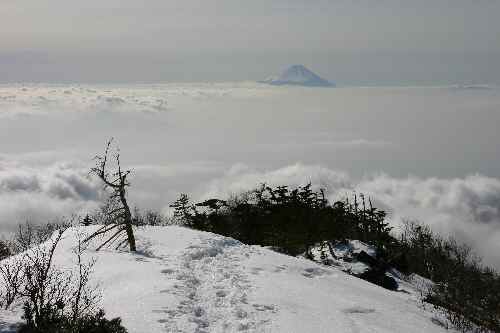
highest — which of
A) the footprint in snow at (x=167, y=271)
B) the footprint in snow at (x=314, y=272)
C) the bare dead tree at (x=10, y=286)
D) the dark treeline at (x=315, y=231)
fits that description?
the bare dead tree at (x=10, y=286)

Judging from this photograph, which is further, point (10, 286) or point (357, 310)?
point (357, 310)

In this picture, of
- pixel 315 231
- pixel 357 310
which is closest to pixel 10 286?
pixel 357 310

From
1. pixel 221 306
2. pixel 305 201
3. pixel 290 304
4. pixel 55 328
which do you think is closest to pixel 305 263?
pixel 290 304

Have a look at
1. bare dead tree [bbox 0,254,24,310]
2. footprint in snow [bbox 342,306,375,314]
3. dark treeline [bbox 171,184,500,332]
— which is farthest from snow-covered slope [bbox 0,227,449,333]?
dark treeline [bbox 171,184,500,332]

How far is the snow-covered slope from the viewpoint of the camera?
16.6 metres

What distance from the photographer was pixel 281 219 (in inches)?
2655

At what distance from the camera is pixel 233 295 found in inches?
789

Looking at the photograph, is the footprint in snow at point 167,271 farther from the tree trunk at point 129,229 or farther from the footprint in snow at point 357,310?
the footprint in snow at point 357,310

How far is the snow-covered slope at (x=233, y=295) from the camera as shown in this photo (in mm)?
16625

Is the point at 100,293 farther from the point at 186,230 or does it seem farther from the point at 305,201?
the point at 305,201

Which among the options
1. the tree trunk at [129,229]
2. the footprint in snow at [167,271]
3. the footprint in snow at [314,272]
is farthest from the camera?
the tree trunk at [129,229]

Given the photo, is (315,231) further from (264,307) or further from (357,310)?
(264,307)

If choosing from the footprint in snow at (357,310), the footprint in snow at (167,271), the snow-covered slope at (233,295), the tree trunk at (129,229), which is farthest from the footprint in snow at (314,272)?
the tree trunk at (129,229)

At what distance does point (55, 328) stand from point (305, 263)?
60.7 feet
